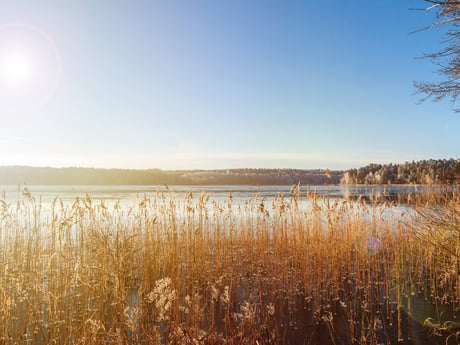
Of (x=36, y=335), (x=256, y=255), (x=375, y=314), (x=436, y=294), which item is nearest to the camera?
(x=36, y=335)

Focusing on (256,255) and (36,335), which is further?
(256,255)

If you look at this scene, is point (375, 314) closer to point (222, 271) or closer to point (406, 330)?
point (406, 330)

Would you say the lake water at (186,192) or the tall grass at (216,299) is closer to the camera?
the tall grass at (216,299)

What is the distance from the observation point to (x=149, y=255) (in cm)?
589

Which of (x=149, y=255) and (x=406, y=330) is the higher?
(x=149, y=255)

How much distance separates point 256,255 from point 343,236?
2.11m

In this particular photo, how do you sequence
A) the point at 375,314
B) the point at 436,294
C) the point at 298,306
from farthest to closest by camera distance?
the point at 436,294 < the point at 298,306 < the point at 375,314

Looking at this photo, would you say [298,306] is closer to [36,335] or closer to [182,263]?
[182,263]

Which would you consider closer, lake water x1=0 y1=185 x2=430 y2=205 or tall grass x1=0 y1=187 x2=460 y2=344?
tall grass x1=0 y1=187 x2=460 y2=344

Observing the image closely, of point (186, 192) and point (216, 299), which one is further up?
point (186, 192)

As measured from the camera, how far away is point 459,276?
4.93 meters

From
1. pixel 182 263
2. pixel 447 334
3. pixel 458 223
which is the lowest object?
pixel 447 334

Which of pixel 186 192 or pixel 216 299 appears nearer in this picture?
pixel 216 299

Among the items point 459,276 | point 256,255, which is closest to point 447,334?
point 459,276
